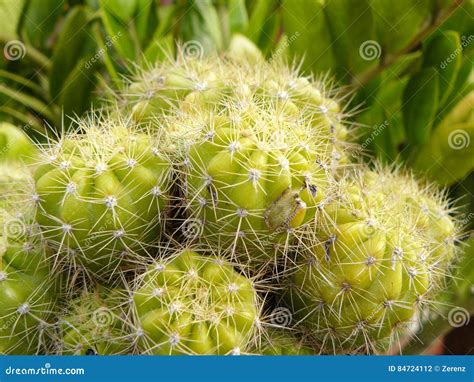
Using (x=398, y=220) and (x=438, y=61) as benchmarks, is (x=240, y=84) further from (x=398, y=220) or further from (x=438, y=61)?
(x=438, y=61)

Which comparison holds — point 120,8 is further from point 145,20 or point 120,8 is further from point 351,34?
point 351,34

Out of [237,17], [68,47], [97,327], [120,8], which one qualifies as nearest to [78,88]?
[68,47]

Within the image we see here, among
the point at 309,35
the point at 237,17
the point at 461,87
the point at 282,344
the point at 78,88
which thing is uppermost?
the point at 461,87

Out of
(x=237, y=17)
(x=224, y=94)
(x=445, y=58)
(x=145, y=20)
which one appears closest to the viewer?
(x=224, y=94)

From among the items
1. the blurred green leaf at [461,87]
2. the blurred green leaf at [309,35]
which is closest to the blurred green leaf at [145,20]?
the blurred green leaf at [309,35]

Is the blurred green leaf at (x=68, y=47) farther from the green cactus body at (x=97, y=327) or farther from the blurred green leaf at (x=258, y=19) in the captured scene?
the green cactus body at (x=97, y=327)

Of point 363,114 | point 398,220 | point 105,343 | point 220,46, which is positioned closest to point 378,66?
point 363,114

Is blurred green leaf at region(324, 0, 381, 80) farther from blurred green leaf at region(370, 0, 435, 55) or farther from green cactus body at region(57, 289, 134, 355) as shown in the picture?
green cactus body at region(57, 289, 134, 355)
